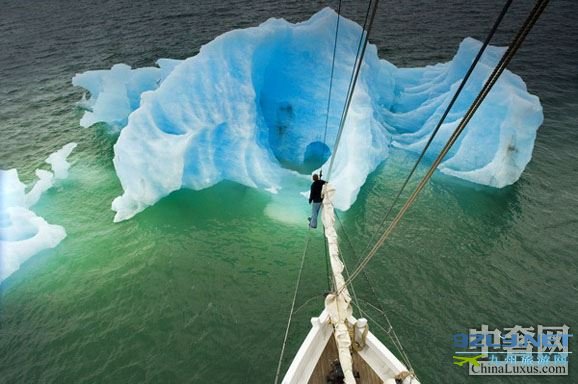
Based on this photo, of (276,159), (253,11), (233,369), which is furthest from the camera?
(253,11)

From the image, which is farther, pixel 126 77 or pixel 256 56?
pixel 126 77

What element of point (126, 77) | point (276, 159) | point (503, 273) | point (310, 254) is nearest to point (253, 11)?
point (126, 77)

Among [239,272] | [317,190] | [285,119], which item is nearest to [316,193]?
[317,190]

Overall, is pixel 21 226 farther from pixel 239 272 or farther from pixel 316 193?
pixel 316 193

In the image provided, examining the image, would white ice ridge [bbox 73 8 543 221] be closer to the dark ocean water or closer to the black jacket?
the dark ocean water

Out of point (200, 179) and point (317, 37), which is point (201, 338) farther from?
point (317, 37)
